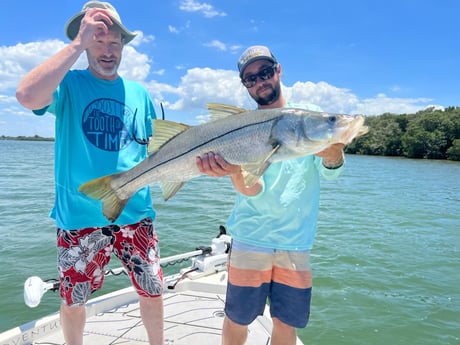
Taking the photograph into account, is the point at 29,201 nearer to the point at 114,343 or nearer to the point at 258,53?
the point at 114,343

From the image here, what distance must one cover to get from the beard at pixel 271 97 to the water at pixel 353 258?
400 cm

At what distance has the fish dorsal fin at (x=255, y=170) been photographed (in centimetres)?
250

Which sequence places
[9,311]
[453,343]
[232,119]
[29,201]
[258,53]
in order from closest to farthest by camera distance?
[232,119] → [258,53] → [453,343] → [9,311] → [29,201]

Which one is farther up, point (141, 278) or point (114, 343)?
point (141, 278)

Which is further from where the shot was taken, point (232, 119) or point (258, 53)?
point (258, 53)

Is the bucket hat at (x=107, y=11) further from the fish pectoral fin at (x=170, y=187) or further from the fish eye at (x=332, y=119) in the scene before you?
the fish eye at (x=332, y=119)

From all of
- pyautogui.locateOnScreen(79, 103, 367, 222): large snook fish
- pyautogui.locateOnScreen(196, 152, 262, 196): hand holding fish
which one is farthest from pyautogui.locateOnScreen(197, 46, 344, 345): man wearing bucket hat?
pyautogui.locateOnScreen(79, 103, 367, 222): large snook fish

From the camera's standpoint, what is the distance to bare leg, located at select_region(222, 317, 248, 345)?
289 centimetres

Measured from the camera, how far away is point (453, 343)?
18.5ft

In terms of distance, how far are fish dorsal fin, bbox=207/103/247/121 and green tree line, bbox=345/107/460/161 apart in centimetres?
5228

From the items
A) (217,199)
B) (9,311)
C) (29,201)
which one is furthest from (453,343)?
(29,201)

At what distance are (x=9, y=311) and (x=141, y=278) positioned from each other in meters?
4.52

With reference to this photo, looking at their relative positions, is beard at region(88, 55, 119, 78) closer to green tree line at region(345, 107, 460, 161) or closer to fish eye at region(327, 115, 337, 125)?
fish eye at region(327, 115, 337, 125)

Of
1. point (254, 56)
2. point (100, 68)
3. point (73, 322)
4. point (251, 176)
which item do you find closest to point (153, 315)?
point (73, 322)
